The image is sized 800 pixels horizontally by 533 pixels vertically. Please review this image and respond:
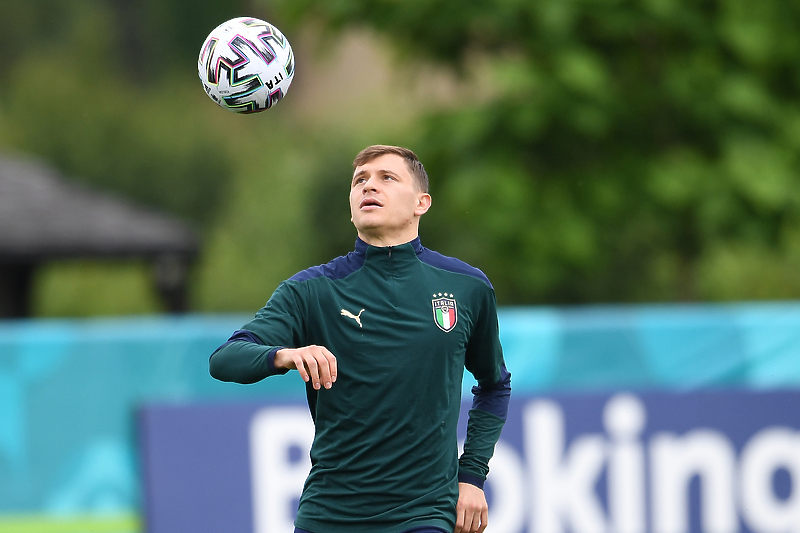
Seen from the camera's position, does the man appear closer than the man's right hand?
No

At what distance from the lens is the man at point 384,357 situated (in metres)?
3.56

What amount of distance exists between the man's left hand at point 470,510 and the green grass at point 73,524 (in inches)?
176

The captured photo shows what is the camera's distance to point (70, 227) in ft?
41.2

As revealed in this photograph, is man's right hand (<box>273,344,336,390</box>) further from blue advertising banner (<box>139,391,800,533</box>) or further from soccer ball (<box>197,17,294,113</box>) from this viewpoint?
blue advertising banner (<box>139,391,800,533</box>)

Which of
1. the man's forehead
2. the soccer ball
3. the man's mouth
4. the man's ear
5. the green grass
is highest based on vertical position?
the soccer ball

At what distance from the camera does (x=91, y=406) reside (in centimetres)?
782

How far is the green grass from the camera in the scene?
25.1 ft

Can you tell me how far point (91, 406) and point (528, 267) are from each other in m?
4.79

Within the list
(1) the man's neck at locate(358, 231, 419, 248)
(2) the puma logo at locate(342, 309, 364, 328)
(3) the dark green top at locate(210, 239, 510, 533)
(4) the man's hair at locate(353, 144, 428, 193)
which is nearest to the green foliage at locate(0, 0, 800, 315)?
(4) the man's hair at locate(353, 144, 428, 193)

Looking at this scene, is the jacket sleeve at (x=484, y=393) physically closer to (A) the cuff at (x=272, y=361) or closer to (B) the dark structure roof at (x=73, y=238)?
(A) the cuff at (x=272, y=361)

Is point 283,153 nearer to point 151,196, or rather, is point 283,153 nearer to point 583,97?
point 151,196

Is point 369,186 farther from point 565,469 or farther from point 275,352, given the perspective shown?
point 565,469

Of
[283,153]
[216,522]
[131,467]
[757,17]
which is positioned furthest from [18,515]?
[283,153]

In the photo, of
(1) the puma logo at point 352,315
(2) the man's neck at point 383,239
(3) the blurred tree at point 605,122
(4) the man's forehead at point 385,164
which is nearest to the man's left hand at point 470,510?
(1) the puma logo at point 352,315
